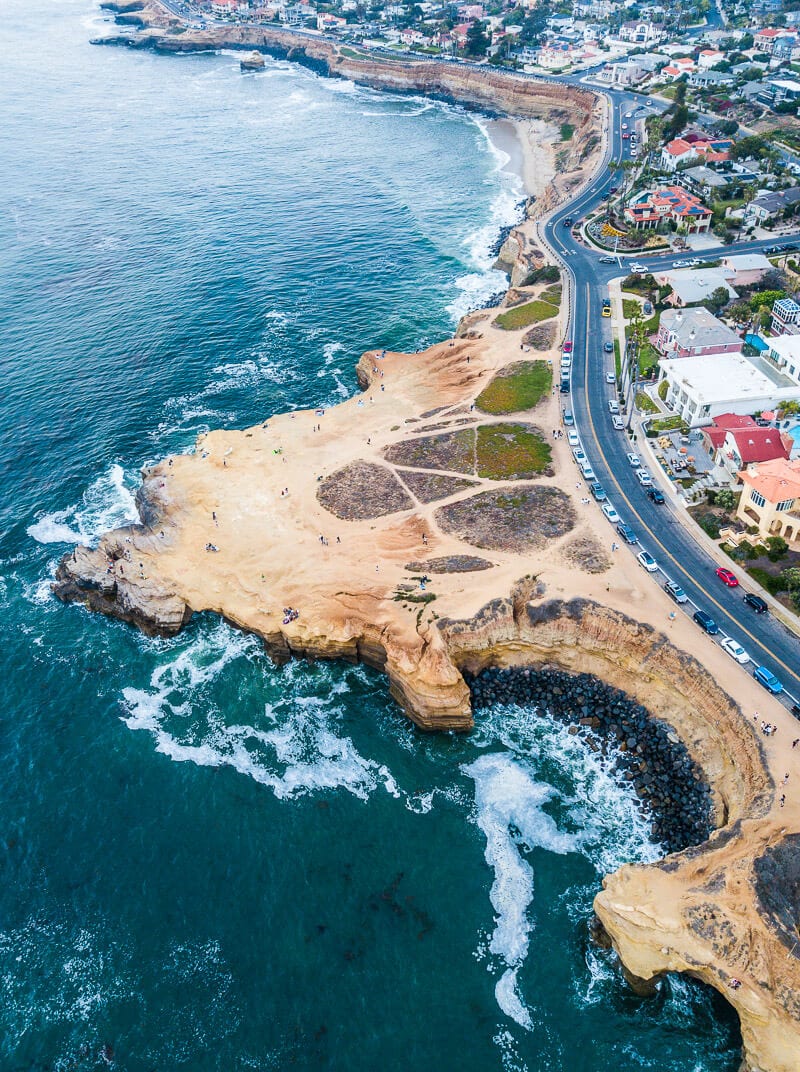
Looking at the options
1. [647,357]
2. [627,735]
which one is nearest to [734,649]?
[627,735]

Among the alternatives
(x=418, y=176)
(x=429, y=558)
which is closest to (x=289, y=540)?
(x=429, y=558)

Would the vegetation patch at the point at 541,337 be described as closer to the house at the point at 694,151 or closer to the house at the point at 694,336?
the house at the point at 694,336

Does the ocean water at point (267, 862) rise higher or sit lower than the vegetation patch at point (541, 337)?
lower

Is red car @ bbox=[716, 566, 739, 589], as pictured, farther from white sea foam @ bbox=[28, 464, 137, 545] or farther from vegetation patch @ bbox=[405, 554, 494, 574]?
white sea foam @ bbox=[28, 464, 137, 545]

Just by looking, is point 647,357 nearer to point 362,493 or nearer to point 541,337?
point 541,337

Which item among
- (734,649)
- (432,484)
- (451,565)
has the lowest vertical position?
(451,565)

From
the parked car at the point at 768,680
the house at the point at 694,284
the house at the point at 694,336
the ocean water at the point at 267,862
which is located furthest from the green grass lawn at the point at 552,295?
the parked car at the point at 768,680
